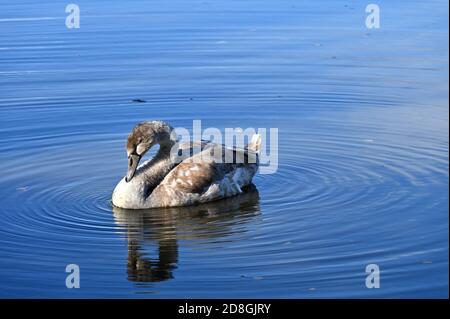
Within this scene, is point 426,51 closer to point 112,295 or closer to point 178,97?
point 178,97

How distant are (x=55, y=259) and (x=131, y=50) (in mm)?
10937

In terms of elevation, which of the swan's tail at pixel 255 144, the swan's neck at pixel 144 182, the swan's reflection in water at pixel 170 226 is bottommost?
the swan's reflection in water at pixel 170 226

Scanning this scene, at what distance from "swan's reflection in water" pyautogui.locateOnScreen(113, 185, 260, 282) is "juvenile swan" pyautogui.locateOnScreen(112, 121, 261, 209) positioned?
14 cm

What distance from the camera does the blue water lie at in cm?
1102

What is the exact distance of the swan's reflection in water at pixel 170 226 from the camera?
37.3 ft

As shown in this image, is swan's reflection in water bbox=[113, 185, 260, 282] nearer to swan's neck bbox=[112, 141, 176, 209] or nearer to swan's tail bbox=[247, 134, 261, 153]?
swan's neck bbox=[112, 141, 176, 209]

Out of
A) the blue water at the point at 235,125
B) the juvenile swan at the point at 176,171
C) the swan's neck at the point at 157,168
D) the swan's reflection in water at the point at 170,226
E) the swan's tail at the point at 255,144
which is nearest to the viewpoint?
the blue water at the point at 235,125

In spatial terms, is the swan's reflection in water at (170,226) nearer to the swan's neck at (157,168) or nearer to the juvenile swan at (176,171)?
the juvenile swan at (176,171)

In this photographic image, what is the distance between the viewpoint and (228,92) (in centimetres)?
1864

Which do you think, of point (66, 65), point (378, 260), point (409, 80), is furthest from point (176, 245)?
point (66, 65)

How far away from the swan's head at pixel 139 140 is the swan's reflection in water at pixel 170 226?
0.71m

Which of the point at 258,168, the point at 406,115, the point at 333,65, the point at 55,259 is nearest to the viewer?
the point at 55,259

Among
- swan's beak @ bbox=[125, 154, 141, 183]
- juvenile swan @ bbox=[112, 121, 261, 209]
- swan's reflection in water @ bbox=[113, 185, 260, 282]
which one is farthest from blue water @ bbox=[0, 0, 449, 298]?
swan's beak @ bbox=[125, 154, 141, 183]

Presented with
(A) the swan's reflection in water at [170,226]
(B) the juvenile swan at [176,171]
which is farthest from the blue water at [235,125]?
(B) the juvenile swan at [176,171]
